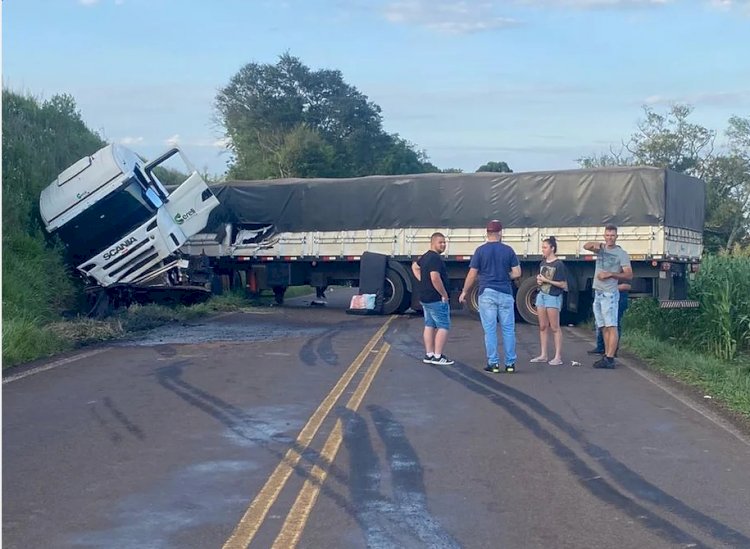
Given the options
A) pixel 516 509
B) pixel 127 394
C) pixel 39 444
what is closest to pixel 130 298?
pixel 127 394

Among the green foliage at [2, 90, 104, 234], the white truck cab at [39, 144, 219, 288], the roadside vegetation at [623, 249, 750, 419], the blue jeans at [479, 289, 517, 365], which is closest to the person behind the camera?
the roadside vegetation at [623, 249, 750, 419]

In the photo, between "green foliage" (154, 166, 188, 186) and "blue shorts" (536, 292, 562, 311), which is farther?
"green foliage" (154, 166, 188, 186)

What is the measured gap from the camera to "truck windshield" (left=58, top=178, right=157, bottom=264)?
63.3 ft

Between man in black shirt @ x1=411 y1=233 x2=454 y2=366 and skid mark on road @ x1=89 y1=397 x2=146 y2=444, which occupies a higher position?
man in black shirt @ x1=411 y1=233 x2=454 y2=366

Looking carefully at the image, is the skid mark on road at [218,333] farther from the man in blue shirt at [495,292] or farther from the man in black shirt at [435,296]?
the man in blue shirt at [495,292]

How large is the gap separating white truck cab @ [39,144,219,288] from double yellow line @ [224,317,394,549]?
32.6 feet

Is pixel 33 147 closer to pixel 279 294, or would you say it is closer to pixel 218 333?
pixel 279 294

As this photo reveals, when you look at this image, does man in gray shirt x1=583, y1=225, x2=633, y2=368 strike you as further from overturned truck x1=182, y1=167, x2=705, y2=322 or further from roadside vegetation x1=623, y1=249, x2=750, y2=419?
overturned truck x1=182, y1=167, x2=705, y2=322

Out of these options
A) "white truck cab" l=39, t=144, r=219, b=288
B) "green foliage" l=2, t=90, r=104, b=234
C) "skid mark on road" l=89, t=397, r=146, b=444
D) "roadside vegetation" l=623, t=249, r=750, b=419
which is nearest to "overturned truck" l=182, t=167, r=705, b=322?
"roadside vegetation" l=623, t=249, r=750, b=419

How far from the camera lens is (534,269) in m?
21.9

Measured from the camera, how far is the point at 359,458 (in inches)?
300

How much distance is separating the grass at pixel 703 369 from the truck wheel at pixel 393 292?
704cm

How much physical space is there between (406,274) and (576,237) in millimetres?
3915

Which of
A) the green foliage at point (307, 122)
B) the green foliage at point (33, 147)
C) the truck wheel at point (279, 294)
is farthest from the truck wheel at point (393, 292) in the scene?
the green foliage at point (307, 122)
